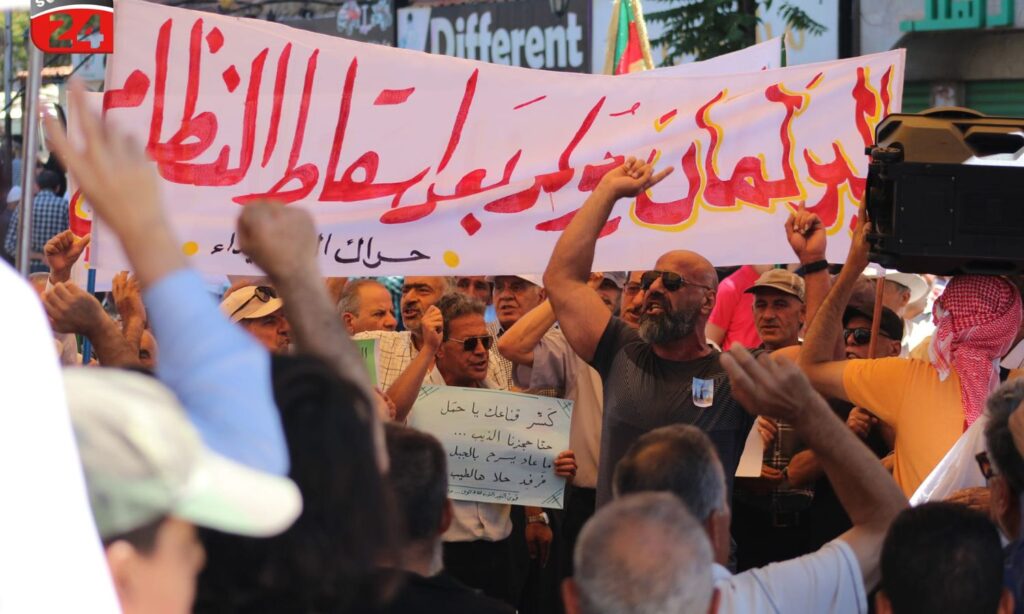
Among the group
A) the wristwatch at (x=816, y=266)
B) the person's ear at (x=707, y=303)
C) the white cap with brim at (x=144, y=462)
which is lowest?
the person's ear at (x=707, y=303)

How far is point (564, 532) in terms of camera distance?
5496 mm

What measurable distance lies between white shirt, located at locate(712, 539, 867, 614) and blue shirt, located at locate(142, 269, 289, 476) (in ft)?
4.86

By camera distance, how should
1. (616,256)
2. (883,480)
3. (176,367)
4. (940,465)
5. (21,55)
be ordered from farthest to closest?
(21,55) < (616,256) < (940,465) < (883,480) < (176,367)

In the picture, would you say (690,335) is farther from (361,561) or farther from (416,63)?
(361,561)

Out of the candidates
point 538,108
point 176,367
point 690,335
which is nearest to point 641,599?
point 176,367

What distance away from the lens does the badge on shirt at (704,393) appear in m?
4.42

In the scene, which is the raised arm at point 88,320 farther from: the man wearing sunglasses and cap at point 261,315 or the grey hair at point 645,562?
the man wearing sunglasses and cap at point 261,315

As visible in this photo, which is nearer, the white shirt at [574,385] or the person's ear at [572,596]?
the person's ear at [572,596]

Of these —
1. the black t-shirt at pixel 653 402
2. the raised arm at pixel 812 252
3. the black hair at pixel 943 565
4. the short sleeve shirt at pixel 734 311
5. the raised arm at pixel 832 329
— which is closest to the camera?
the black hair at pixel 943 565

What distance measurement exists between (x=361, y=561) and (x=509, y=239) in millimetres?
3967

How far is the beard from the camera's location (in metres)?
4.56

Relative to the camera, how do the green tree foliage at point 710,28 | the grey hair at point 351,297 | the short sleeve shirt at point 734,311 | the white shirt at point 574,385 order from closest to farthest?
the white shirt at point 574,385, the grey hair at point 351,297, the short sleeve shirt at point 734,311, the green tree foliage at point 710,28

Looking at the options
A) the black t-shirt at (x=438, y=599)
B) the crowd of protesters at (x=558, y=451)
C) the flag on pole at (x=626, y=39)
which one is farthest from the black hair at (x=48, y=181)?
the black t-shirt at (x=438, y=599)

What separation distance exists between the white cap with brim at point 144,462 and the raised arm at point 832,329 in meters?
3.03
